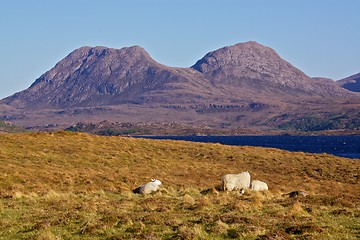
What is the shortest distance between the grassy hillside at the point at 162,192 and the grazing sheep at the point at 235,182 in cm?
75

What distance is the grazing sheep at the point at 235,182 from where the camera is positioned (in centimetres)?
3788

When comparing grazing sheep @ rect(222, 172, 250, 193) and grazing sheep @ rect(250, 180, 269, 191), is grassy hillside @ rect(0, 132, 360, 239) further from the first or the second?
grazing sheep @ rect(250, 180, 269, 191)

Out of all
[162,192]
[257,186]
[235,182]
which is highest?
[235,182]

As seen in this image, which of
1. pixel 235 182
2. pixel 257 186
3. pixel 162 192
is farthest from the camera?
pixel 257 186

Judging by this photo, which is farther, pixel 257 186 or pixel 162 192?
pixel 257 186

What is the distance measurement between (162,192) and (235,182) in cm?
514

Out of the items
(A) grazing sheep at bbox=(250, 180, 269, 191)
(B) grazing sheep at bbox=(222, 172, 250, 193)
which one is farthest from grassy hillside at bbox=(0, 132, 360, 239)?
(A) grazing sheep at bbox=(250, 180, 269, 191)

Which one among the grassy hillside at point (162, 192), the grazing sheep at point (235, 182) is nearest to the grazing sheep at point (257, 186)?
the grazing sheep at point (235, 182)

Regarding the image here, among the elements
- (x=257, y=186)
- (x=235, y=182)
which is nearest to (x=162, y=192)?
(x=235, y=182)

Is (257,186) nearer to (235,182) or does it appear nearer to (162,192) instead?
(235,182)

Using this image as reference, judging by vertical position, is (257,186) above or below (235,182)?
below

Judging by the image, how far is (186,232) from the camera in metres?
20.3

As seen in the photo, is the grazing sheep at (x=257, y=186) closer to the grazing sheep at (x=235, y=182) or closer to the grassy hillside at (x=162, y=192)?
the grazing sheep at (x=235, y=182)

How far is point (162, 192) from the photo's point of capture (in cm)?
3659
